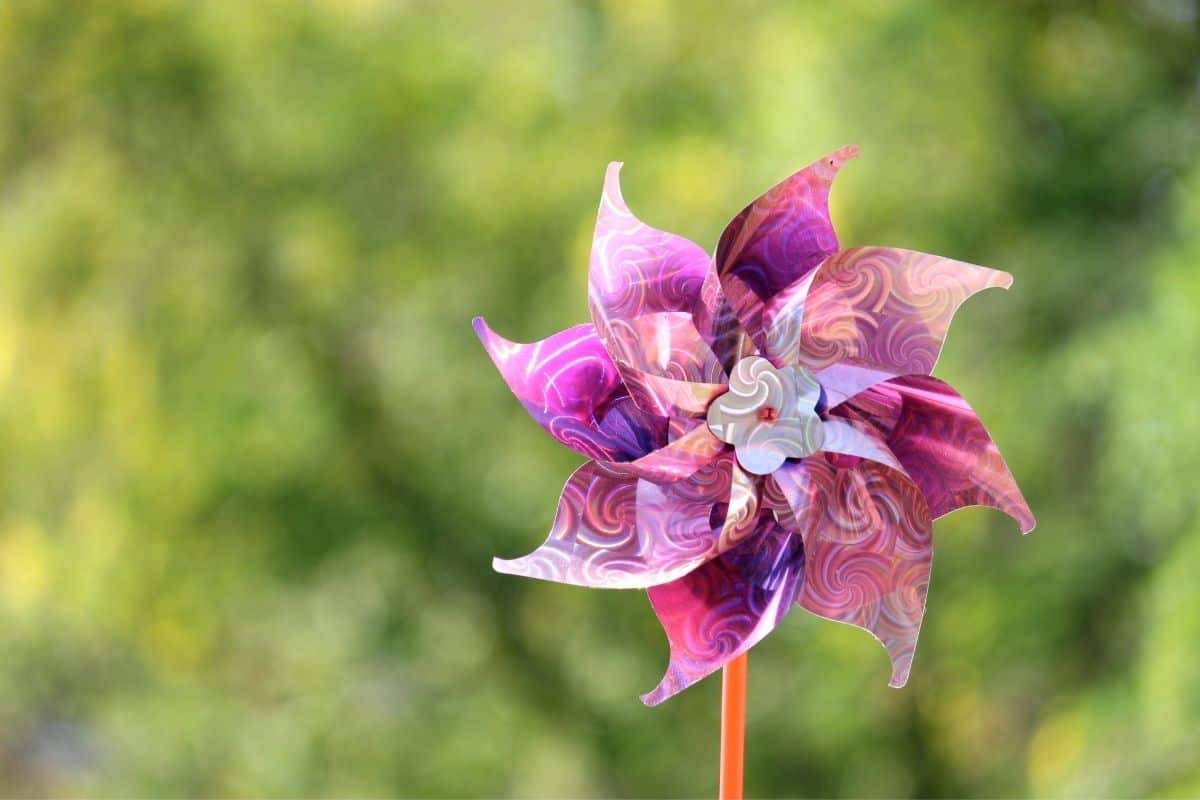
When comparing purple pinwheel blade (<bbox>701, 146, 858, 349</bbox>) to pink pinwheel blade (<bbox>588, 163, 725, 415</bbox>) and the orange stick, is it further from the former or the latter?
the orange stick

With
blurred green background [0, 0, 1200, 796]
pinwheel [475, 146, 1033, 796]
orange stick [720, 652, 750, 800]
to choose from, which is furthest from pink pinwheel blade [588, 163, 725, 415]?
blurred green background [0, 0, 1200, 796]

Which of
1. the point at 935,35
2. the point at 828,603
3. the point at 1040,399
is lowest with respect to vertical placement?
the point at 828,603

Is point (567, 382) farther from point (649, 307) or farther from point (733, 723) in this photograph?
point (733, 723)

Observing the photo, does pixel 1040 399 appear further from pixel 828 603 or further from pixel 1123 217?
pixel 828 603

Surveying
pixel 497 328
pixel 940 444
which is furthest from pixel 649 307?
pixel 497 328

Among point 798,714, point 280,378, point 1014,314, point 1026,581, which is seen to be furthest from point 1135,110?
point 280,378

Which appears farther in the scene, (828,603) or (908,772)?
(908,772)

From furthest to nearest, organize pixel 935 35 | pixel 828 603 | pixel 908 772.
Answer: pixel 908 772
pixel 935 35
pixel 828 603
